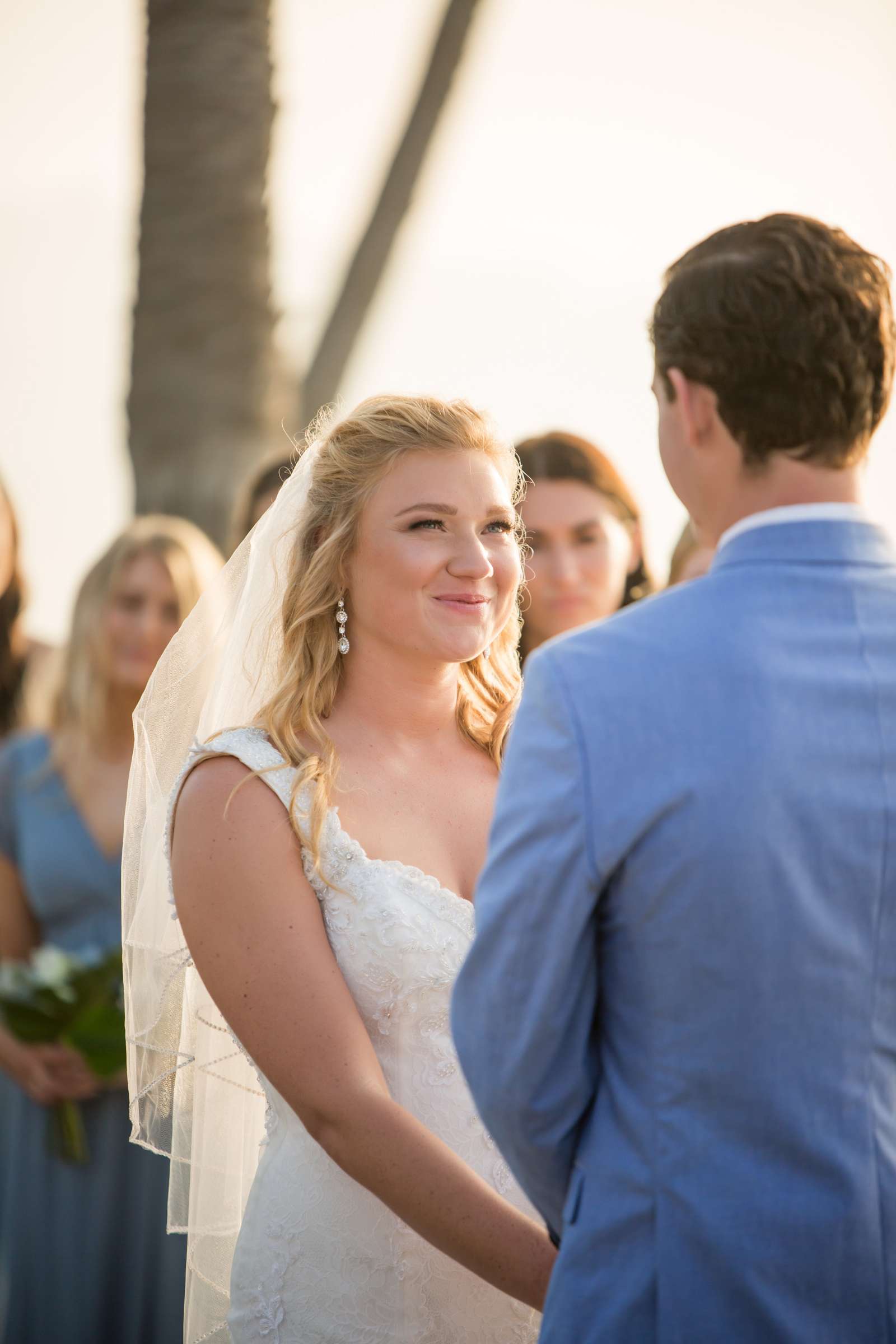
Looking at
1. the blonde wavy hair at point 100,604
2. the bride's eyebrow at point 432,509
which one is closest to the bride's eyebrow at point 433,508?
the bride's eyebrow at point 432,509

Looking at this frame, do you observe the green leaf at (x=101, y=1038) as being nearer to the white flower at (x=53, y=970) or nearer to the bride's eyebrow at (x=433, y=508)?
the white flower at (x=53, y=970)

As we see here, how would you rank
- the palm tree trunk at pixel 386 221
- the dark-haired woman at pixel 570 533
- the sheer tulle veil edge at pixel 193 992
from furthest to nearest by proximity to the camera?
the palm tree trunk at pixel 386 221 < the dark-haired woman at pixel 570 533 < the sheer tulle veil edge at pixel 193 992

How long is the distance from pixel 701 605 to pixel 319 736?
1.23 meters

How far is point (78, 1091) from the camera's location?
436 centimetres

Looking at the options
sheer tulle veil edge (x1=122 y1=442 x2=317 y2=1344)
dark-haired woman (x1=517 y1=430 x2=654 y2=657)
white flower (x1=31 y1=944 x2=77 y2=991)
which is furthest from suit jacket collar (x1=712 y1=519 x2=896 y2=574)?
white flower (x1=31 y1=944 x2=77 y2=991)

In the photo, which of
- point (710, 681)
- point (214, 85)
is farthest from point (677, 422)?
point (214, 85)

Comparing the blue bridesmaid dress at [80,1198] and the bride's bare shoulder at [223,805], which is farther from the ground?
the bride's bare shoulder at [223,805]

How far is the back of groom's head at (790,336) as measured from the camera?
5.43ft

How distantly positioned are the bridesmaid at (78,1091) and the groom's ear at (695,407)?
3.24 m

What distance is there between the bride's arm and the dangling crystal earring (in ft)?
1.58

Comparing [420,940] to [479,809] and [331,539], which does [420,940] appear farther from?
[331,539]

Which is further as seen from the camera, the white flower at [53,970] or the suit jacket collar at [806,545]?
the white flower at [53,970]

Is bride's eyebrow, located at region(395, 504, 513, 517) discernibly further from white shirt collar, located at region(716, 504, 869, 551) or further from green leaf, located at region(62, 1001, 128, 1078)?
green leaf, located at region(62, 1001, 128, 1078)

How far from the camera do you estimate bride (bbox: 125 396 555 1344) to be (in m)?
2.38
